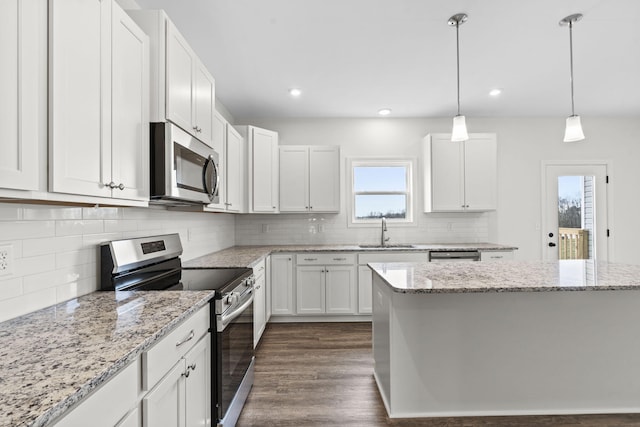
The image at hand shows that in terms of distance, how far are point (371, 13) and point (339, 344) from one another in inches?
111

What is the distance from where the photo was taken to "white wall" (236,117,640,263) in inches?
185

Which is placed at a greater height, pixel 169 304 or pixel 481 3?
pixel 481 3

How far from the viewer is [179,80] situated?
6.40 ft

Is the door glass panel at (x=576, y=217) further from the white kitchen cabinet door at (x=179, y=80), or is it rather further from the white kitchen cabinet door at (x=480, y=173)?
the white kitchen cabinet door at (x=179, y=80)

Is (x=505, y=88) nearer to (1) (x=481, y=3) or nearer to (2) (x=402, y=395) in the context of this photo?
(1) (x=481, y=3)

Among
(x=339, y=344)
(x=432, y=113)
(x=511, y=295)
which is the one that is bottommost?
(x=339, y=344)

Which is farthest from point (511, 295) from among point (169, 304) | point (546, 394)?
point (169, 304)

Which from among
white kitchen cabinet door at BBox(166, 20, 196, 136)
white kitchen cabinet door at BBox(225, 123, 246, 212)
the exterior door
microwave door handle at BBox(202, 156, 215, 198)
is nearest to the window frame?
white kitchen cabinet door at BBox(225, 123, 246, 212)

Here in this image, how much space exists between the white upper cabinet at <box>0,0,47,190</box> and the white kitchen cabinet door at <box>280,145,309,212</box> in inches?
131

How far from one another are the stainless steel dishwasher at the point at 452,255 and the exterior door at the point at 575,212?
4.79ft

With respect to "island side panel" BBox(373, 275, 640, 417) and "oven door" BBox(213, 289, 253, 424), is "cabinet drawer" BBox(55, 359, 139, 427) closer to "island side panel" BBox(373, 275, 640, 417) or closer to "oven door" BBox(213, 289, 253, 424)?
"oven door" BBox(213, 289, 253, 424)

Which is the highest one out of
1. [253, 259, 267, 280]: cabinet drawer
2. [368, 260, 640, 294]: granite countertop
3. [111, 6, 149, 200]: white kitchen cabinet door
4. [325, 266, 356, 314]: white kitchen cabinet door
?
[111, 6, 149, 200]: white kitchen cabinet door

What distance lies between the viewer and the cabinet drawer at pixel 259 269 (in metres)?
3.09

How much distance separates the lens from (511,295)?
6.82ft
